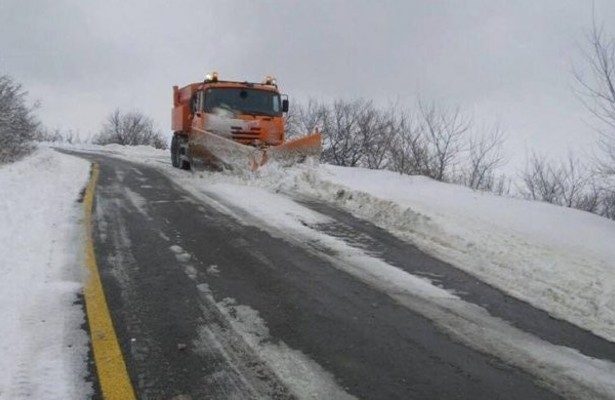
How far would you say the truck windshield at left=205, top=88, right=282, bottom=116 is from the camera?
1683 centimetres

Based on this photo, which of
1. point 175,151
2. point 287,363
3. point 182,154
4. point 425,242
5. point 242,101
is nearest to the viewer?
point 287,363

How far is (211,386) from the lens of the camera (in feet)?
11.6

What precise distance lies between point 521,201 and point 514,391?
8703mm

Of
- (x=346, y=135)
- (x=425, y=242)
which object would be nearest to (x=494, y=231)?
(x=425, y=242)

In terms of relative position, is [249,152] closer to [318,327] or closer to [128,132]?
[318,327]

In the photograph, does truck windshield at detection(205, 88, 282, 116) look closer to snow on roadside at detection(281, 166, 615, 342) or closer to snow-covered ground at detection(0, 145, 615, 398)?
snow-covered ground at detection(0, 145, 615, 398)

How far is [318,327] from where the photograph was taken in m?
4.62

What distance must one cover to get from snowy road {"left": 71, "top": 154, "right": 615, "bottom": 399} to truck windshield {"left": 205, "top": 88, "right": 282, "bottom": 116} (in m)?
9.45

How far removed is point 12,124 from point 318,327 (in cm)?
1744

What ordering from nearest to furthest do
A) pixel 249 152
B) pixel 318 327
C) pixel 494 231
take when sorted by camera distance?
pixel 318 327 < pixel 494 231 < pixel 249 152

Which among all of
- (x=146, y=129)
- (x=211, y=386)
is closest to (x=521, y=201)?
(x=211, y=386)

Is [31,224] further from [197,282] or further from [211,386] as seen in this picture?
[211,386]

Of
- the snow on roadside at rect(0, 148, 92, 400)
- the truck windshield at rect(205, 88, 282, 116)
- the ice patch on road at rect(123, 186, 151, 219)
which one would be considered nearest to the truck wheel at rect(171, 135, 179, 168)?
the truck windshield at rect(205, 88, 282, 116)

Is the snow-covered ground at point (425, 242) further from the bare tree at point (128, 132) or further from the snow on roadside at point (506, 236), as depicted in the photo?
the bare tree at point (128, 132)
